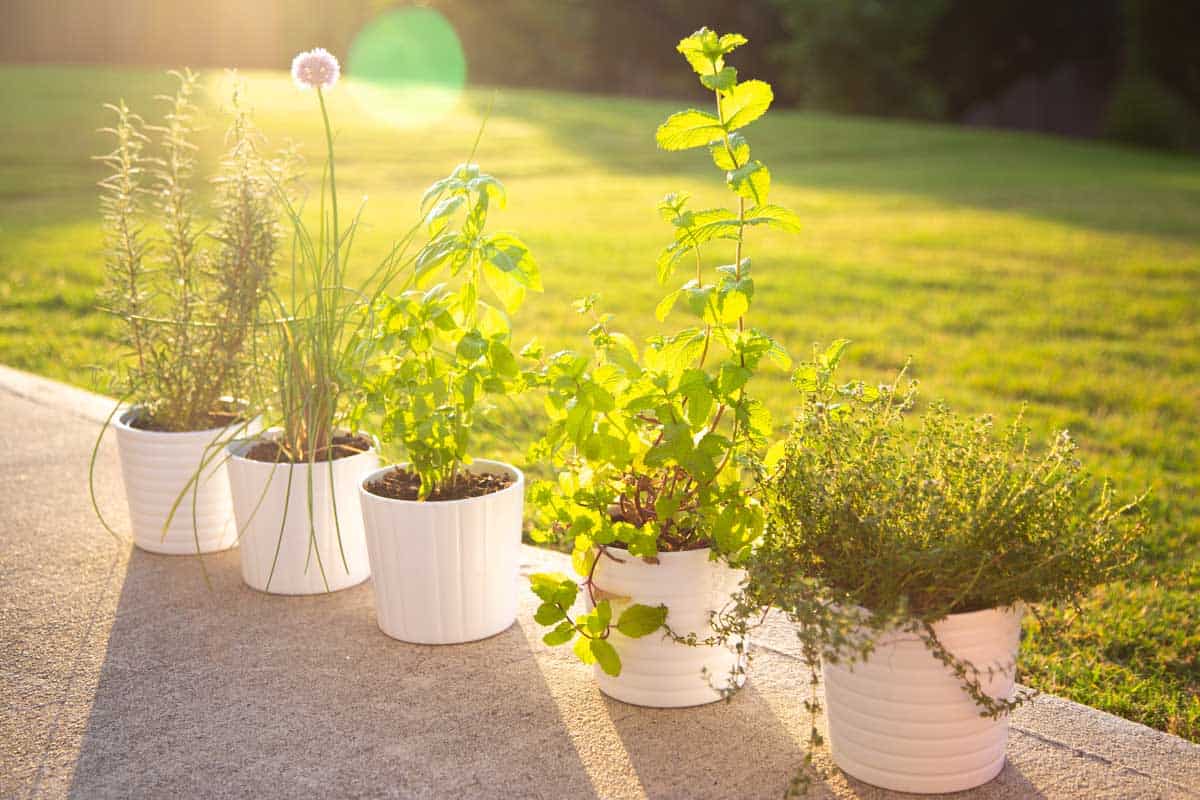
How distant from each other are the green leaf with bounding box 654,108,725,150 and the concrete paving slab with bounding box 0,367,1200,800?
1.07 metres

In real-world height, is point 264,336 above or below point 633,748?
above

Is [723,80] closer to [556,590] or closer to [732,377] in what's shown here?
[732,377]

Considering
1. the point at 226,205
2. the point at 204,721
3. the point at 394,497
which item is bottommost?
the point at 204,721

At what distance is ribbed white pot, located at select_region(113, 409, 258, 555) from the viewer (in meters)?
2.84

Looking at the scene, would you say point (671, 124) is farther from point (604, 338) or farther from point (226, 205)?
point (226, 205)

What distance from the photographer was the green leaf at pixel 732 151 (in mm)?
1974

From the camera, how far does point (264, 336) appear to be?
9.20 feet

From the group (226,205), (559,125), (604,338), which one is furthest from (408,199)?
A: (604,338)

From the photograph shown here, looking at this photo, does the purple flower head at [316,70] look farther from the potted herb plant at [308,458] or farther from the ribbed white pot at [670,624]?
the ribbed white pot at [670,624]

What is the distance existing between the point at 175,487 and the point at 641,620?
1.38 meters

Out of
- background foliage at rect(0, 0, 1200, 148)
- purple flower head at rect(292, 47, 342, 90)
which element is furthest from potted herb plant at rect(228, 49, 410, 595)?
background foliage at rect(0, 0, 1200, 148)

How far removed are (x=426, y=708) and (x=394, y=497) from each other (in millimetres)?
485

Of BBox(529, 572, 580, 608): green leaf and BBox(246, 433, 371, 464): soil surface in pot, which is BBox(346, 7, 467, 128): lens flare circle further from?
BBox(529, 572, 580, 608): green leaf

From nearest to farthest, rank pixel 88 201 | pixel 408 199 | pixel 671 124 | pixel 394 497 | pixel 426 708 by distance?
pixel 671 124
pixel 426 708
pixel 394 497
pixel 88 201
pixel 408 199
